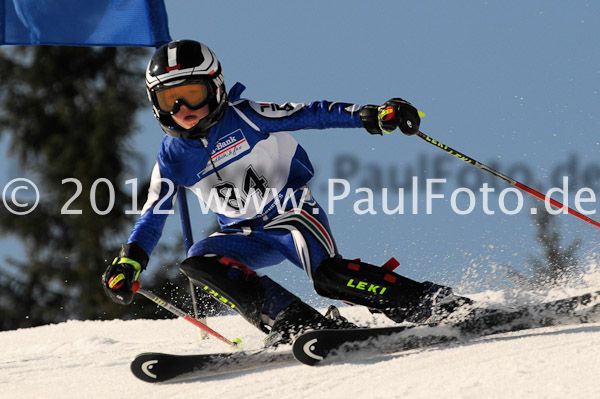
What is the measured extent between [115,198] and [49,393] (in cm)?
1070

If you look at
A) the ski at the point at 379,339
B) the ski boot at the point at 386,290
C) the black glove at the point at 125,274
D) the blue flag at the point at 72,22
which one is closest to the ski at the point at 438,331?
the ski at the point at 379,339

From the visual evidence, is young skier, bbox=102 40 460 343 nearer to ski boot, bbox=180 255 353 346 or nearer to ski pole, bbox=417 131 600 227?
ski boot, bbox=180 255 353 346

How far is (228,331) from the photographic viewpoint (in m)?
6.16

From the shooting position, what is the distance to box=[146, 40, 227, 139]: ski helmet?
3939 millimetres

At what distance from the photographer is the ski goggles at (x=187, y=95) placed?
3.98 m

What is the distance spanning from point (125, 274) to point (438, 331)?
5.63 feet

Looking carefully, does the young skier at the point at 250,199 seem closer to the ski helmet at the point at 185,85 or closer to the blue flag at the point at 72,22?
the ski helmet at the point at 185,85

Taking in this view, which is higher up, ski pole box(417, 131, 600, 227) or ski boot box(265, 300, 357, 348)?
ski pole box(417, 131, 600, 227)

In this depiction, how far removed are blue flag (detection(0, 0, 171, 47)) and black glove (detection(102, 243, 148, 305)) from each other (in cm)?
308

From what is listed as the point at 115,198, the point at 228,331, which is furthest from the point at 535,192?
the point at 115,198

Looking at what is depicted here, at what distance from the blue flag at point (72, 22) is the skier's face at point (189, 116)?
2.86 m

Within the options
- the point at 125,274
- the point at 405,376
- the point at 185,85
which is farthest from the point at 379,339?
the point at 185,85

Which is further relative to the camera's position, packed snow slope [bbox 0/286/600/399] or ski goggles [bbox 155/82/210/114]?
ski goggles [bbox 155/82/210/114]

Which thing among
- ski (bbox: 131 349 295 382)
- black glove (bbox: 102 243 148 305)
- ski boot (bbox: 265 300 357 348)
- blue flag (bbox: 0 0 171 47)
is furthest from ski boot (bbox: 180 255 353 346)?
blue flag (bbox: 0 0 171 47)
